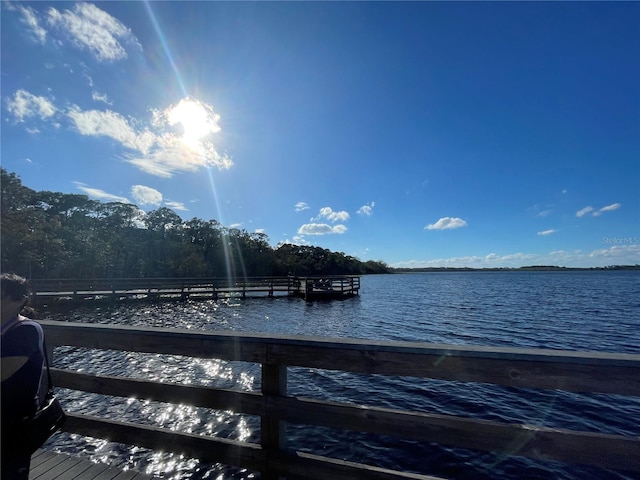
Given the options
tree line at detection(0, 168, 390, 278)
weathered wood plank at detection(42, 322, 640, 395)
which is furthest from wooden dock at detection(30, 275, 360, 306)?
weathered wood plank at detection(42, 322, 640, 395)

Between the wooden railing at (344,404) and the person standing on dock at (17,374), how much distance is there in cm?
85

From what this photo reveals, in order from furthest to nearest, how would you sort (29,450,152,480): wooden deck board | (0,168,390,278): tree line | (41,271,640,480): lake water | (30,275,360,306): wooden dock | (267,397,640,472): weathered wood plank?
(0,168,390,278): tree line, (30,275,360,306): wooden dock, (41,271,640,480): lake water, (29,450,152,480): wooden deck board, (267,397,640,472): weathered wood plank

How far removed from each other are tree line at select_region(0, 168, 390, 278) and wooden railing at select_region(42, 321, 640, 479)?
1044 inches

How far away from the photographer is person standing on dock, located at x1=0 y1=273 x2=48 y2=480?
1.55m

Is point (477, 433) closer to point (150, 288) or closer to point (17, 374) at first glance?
point (17, 374)

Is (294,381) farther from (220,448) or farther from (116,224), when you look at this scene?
(116,224)

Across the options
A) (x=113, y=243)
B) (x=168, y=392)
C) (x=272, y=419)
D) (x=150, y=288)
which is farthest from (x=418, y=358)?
(x=113, y=243)

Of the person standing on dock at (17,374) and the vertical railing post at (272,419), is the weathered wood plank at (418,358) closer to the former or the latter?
the vertical railing post at (272,419)

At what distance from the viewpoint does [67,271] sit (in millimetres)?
41531

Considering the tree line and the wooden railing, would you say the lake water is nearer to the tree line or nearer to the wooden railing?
the wooden railing

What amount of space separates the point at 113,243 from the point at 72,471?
5826 centimetres

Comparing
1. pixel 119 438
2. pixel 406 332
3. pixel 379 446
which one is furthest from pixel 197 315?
pixel 119 438

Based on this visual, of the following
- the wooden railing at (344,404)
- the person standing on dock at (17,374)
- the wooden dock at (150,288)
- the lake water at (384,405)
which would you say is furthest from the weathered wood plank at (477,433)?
the wooden dock at (150,288)

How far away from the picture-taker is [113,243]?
51.7 meters
